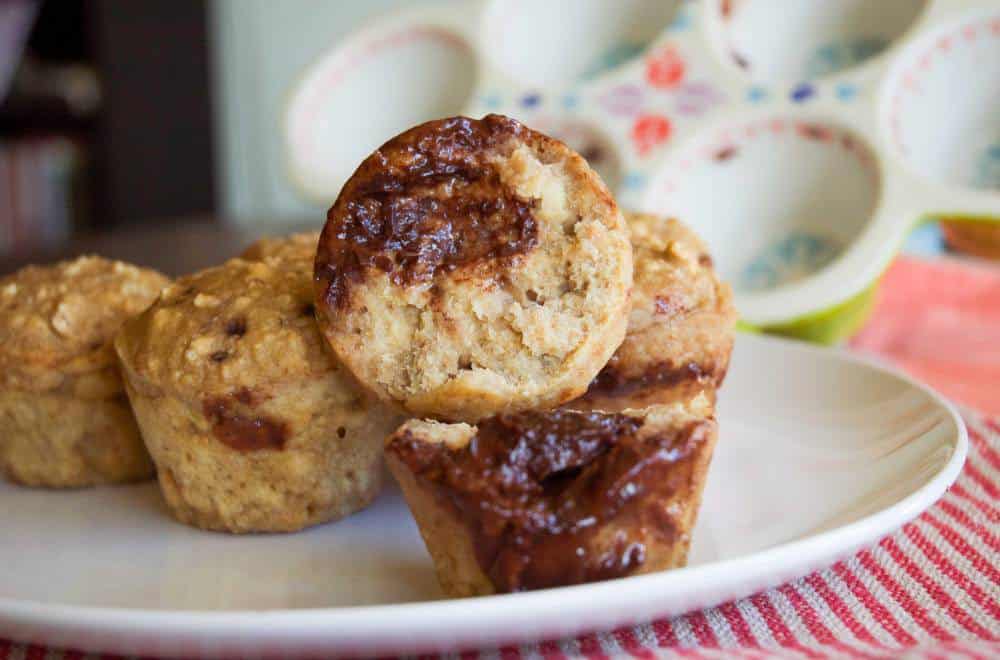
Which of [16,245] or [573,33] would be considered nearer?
[573,33]

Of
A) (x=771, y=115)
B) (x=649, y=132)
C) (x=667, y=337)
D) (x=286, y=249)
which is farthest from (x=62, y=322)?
(x=771, y=115)

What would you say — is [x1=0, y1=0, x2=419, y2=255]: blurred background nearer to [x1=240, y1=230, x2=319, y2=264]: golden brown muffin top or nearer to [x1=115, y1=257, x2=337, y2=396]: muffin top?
[x1=240, y1=230, x2=319, y2=264]: golden brown muffin top

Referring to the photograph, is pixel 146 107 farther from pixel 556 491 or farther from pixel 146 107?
pixel 556 491

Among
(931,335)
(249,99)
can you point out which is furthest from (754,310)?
(249,99)

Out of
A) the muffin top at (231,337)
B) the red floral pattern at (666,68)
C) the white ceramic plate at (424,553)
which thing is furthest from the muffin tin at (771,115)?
the muffin top at (231,337)

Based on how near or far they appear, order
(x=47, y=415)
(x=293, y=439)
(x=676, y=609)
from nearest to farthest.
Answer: (x=676, y=609), (x=293, y=439), (x=47, y=415)

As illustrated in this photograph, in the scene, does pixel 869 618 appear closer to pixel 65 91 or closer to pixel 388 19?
pixel 388 19

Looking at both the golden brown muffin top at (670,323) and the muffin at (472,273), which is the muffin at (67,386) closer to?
the muffin at (472,273)
